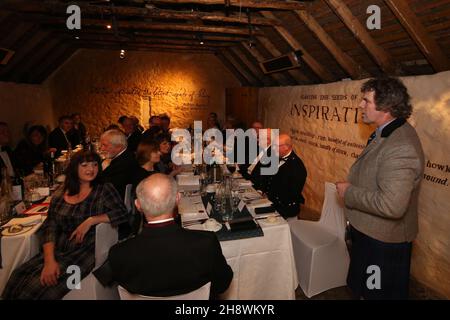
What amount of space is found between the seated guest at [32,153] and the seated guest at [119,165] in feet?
7.57

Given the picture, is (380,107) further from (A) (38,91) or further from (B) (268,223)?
(A) (38,91)

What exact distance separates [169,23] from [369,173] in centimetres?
485

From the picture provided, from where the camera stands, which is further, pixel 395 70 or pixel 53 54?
pixel 53 54

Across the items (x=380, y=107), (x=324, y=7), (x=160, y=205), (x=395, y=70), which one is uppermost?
(x=324, y=7)

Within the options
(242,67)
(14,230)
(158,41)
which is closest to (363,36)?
(14,230)

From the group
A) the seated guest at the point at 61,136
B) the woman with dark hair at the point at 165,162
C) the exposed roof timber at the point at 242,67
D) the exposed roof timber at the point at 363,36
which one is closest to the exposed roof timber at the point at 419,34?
the exposed roof timber at the point at 363,36

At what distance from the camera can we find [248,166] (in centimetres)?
474

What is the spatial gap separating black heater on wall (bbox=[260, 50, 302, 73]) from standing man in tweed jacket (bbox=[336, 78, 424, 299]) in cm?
301

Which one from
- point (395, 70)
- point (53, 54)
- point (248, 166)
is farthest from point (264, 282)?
point (53, 54)

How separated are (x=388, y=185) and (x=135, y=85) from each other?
843cm

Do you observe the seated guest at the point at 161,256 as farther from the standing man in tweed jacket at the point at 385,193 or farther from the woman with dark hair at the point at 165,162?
the woman with dark hair at the point at 165,162

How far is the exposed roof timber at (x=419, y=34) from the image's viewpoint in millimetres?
2705

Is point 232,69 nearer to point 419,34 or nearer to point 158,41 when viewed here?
point 158,41

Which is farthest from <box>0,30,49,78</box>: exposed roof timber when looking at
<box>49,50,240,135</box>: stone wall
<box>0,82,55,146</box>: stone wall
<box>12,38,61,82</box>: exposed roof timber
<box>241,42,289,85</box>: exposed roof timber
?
<box>241,42,289,85</box>: exposed roof timber
